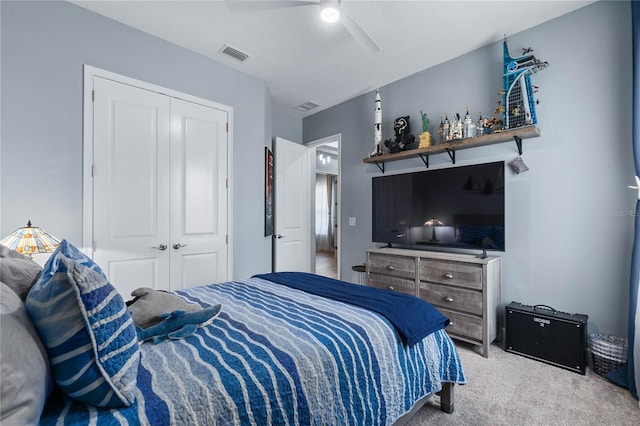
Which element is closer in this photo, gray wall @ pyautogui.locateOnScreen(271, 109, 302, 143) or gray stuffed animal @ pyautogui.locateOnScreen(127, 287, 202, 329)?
gray stuffed animal @ pyautogui.locateOnScreen(127, 287, 202, 329)

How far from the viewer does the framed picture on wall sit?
371 centimetres

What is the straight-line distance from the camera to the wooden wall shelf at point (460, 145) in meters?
2.49

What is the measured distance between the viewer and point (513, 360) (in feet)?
7.77

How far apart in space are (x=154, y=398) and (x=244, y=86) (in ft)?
10.8

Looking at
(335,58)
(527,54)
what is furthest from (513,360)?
(335,58)

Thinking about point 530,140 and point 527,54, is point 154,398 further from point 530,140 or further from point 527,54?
point 527,54

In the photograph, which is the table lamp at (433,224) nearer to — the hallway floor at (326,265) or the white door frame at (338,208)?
the white door frame at (338,208)

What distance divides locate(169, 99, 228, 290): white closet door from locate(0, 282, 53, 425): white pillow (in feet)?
7.27

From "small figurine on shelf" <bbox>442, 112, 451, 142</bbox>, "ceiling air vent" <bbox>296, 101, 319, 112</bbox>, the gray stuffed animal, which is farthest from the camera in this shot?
"ceiling air vent" <bbox>296, 101, 319, 112</bbox>

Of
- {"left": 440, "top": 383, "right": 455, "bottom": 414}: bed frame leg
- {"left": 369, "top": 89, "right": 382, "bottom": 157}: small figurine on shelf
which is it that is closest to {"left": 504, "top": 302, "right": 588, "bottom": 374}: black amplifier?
{"left": 440, "top": 383, "right": 455, "bottom": 414}: bed frame leg

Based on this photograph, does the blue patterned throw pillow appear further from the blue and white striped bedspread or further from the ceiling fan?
the ceiling fan

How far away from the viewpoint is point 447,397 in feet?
5.62

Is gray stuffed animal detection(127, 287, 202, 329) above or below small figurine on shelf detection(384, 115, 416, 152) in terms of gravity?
below

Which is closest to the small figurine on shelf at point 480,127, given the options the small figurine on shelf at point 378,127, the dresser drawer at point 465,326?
the small figurine on shelf at point 378,127
